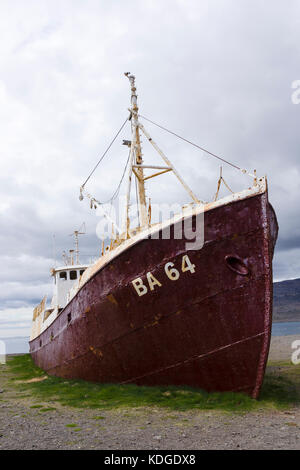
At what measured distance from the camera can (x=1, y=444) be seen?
5.85m

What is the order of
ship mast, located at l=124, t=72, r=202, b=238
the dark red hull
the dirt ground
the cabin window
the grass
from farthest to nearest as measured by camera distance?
the cabin window < ship mast, located at l=124, t=72, r=202, b=238 < the dark red hull < the grass < the dirt ground

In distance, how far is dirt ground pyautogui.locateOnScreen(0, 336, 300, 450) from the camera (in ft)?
17.9

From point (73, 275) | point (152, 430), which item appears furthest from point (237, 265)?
point (73, 275)

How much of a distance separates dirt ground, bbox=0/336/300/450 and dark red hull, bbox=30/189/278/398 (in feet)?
3.16

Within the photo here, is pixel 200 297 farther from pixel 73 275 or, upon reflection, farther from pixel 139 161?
pixel 73 275

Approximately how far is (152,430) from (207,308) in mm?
2584

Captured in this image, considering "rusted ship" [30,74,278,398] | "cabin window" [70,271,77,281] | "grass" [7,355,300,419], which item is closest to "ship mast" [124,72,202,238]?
"rusted ship" [30,74,278,398]

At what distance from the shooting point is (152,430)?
6.09 meters

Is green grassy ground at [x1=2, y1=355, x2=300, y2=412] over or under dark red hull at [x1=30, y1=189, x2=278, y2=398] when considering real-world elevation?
under

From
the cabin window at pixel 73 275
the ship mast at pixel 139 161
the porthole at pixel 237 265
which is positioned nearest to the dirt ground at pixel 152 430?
the porthole at pixel 237 265

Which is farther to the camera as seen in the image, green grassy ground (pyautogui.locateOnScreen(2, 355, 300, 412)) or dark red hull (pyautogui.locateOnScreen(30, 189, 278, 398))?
dark red hull (pyautogui.locateOnScreen(30, 189, 278, 398))

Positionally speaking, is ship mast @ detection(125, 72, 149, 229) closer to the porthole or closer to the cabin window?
the porthole

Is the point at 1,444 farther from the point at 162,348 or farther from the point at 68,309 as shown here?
the point at 68,309

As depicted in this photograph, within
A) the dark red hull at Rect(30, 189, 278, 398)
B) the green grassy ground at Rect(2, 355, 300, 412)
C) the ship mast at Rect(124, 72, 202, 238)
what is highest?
the ship mast at Rect(124, 72, 202, 238)
